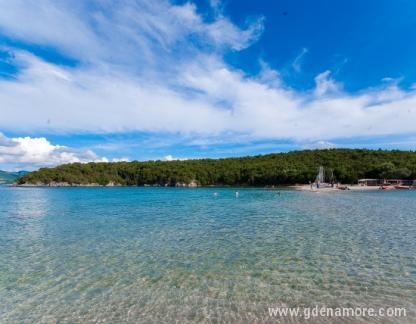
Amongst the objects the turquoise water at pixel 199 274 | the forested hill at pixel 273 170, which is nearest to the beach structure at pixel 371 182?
the forested hill at pixel 273 170

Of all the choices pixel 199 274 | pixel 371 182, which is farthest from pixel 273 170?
pixel 199 274

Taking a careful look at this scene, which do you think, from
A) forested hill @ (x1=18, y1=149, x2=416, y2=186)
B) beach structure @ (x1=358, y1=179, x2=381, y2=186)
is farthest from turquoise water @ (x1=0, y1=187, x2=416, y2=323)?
forested hill @ (x1=18, y1=149, x2=416, y2=186)

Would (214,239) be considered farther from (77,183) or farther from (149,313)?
(77,183)

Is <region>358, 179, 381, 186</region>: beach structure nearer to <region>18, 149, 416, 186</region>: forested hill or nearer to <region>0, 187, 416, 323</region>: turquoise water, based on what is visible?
<region>18, 149, 416, 186</region>: forested hill

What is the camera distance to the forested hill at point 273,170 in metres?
125

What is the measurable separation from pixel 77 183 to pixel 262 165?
4572 inches

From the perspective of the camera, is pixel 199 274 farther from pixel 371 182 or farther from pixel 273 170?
pixel 273 170

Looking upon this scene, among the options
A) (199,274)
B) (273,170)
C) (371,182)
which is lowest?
(199,274)

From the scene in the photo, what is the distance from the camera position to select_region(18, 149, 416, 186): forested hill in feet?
411

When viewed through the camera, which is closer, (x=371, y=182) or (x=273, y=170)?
(x=371, y=182)

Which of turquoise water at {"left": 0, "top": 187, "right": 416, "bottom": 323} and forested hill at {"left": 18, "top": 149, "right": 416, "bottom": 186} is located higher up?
forested hill at {"left": 18, "top": 149, "right": 416, "bottom": 186}

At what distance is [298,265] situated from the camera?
36.8 feet

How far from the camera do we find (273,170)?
5792 inches

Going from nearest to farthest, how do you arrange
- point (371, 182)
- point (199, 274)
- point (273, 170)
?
point (199, 274) → point (371, 182) → point (273, 170)
